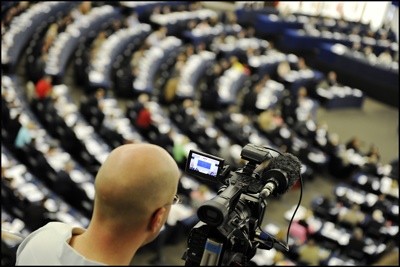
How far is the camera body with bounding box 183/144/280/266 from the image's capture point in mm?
1887

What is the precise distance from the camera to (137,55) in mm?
18359

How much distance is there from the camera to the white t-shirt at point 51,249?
1.58 m

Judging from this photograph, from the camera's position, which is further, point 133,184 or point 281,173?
point 281,173

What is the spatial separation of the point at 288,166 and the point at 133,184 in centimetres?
104

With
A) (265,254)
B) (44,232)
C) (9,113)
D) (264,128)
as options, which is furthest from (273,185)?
(264,128)

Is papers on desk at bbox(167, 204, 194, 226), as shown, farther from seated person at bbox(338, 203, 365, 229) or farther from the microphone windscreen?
the microphone windscreen

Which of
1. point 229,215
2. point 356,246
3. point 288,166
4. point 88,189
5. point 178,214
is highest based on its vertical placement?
point 229,215

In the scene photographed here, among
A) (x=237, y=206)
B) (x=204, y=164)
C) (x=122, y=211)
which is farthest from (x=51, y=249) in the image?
(x=204, y=164)

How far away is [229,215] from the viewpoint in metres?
2.02

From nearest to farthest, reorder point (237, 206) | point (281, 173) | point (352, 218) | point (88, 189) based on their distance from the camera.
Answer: point (237, 206) < point (281, 173) < point (88, 189) < point (352, 218)

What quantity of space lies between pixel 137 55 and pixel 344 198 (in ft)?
27.1

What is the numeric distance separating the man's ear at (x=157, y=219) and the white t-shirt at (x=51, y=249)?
0.20 m

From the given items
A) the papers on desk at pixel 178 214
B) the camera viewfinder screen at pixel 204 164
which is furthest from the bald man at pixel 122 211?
the papers on desk at pixel 178 214

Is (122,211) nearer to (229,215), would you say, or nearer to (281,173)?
(229,215)
